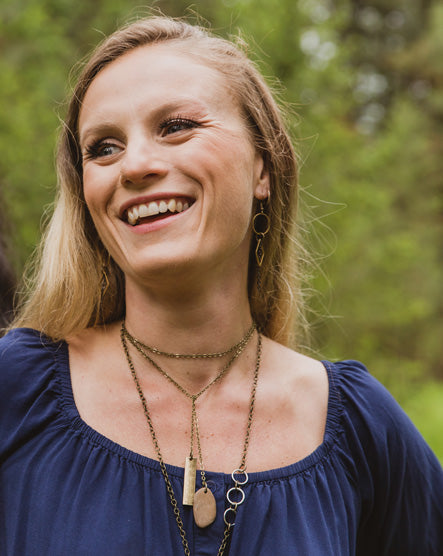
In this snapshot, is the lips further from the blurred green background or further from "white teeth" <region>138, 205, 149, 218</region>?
the blurred green background

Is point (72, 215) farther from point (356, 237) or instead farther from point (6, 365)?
point (356, 237)

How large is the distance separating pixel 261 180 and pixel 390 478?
3.12 ft

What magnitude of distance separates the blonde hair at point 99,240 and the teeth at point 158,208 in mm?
389

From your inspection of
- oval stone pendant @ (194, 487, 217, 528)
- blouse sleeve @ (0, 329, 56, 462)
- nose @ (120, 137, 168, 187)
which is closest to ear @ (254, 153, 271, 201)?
nose @ (120, 137, 168, 187)

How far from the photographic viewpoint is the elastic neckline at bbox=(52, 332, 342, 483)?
5.78 feet

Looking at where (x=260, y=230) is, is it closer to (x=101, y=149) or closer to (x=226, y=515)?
(x=101, y=149)

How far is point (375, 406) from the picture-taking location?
2039mm

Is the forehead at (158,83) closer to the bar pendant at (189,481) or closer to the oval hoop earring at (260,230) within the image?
the oval hoop earring at (260,230)

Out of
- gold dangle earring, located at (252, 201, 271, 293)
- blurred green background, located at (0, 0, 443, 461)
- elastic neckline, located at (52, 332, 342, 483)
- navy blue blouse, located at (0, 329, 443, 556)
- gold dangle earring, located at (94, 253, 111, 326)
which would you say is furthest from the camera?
blurred green background, located at (0, 0, 443, 461)

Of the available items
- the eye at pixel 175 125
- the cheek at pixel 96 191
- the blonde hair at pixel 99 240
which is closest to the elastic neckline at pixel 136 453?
the blonde hair at pixel 99 240

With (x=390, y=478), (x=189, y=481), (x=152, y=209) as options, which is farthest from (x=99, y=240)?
(x=390, y=478)

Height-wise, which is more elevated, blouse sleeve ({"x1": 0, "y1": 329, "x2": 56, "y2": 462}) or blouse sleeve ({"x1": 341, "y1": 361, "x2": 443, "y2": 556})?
blouse sleeve ({"x1": 0, "y1": 329, "x2": 56, "y2": 462})

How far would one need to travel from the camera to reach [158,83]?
1854mm

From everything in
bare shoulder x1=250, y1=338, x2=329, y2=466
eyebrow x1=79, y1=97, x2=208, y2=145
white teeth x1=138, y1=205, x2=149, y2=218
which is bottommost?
bare shoulder x1=250, y1=338, x2=329, y2=466
